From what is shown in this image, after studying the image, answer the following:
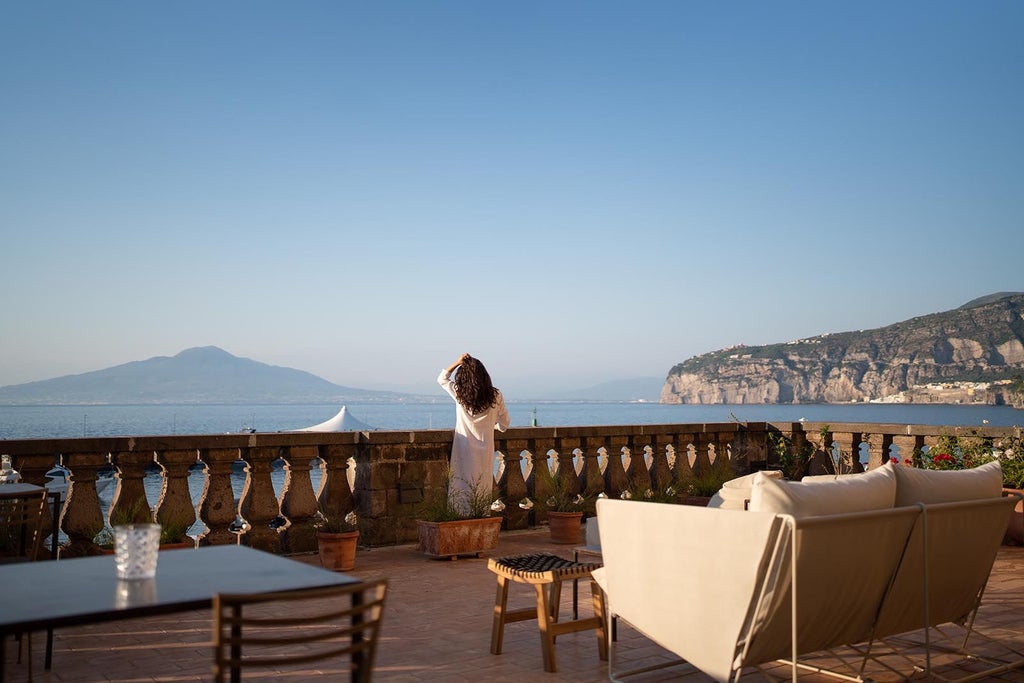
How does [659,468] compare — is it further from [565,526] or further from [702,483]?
[565,526]

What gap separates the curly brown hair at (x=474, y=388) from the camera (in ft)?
28.6

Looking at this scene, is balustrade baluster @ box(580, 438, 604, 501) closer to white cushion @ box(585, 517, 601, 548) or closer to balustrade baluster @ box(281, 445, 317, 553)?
balustrade baluster @ box(281, 445, 317, 553)

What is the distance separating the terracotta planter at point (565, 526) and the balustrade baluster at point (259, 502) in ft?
8.68

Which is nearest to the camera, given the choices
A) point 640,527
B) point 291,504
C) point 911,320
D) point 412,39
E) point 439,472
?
point 640,527

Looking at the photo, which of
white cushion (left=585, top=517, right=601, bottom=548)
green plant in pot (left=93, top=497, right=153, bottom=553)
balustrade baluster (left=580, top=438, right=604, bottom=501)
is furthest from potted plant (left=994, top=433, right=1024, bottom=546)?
green plant in pot (left=93, top=497, right=153, bottom=553)

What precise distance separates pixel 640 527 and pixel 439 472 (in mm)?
4680

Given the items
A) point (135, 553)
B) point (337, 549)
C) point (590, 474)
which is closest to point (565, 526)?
point (590, 474)

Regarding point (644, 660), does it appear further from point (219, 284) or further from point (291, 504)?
point (219, 284)

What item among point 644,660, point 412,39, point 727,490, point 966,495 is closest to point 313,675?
point 644,660

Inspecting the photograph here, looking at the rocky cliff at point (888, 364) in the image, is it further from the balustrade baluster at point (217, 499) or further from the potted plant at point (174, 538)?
the potted plant at point (174, 538)

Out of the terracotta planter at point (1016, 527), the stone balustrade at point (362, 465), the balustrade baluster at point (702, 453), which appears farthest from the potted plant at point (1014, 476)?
the balustrade baluster at point (702, 453)

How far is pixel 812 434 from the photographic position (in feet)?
38.0

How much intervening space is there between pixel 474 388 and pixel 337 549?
1.94 m

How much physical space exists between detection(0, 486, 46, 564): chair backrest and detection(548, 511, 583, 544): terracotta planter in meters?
4.91
